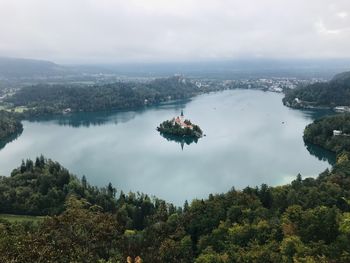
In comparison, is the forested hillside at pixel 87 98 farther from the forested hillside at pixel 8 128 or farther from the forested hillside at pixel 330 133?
the forested hillside at pixel 330 133

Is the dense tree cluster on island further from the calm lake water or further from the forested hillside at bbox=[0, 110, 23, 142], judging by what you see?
the forested hillside at bbox=[0, 110, 23, 142]

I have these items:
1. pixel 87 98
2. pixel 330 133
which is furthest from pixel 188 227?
pixel 87 98

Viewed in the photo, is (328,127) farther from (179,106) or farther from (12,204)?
(179,106)

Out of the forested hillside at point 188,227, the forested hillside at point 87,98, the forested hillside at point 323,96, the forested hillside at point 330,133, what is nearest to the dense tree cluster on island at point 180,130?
the forested hillside at point 330,133

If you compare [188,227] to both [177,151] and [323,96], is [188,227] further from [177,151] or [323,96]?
[323,96]

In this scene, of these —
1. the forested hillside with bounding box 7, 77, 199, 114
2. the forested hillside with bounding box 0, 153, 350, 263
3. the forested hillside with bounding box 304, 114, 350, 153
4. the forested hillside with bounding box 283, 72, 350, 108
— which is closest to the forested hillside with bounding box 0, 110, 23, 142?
the forested hillside with bounding box 7, 77, 199, 114

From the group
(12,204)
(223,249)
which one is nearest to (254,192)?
(223,249)

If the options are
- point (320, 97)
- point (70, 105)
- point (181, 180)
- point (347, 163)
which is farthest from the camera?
point (70, 105)
